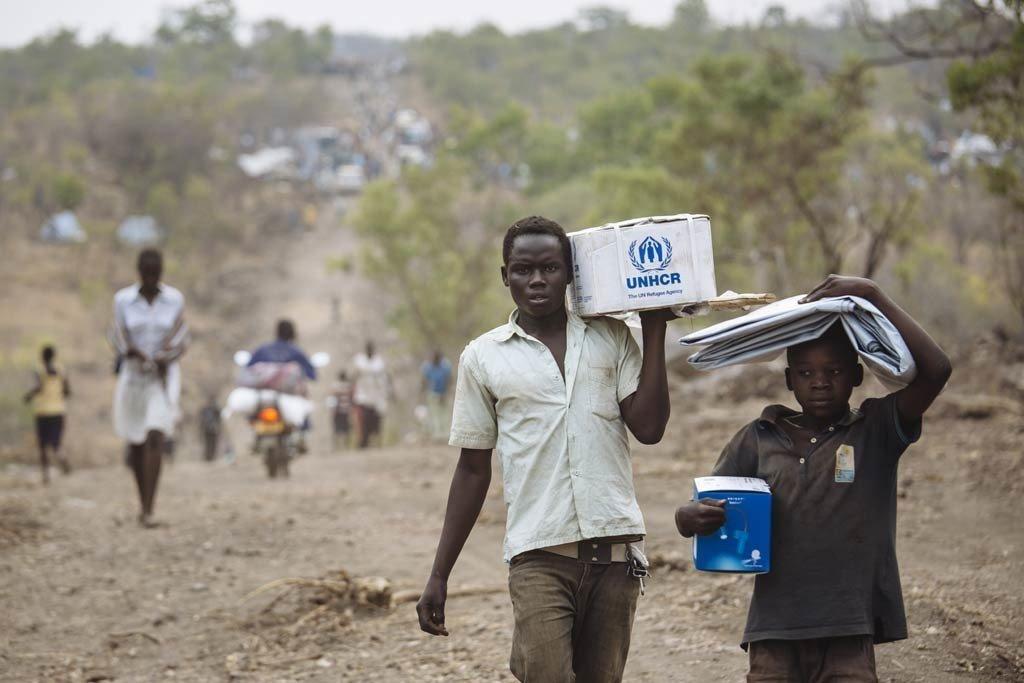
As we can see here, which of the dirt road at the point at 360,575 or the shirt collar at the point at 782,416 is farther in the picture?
the dirt road at the point at 360,575

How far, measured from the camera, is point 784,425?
10.8 ft

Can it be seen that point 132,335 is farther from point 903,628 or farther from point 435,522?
point 903,628

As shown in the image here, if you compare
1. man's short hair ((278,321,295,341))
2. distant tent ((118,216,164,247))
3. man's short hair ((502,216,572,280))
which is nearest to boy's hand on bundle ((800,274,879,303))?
man's short hair ((502,216,572,280))

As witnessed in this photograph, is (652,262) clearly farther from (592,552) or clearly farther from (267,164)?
(267,164)

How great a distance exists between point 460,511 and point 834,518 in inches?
40.3

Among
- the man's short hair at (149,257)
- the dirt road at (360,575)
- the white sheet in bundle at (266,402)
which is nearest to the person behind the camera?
the dirt road at (360,575)

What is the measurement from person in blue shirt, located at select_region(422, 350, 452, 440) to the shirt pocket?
13.6 meters

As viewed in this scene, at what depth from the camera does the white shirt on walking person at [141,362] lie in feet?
26.9

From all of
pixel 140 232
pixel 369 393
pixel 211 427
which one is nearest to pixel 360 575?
pixel 369 393

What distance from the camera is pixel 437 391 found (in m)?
17.2

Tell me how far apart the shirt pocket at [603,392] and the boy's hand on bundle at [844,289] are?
0.56 meters

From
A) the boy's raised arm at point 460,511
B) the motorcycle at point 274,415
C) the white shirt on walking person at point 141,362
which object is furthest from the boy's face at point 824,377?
the motorcycle at point 274,415

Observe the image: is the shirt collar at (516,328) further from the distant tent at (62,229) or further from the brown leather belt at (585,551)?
the distant tent at (62,229)

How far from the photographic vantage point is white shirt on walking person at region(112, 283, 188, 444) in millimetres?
8195
